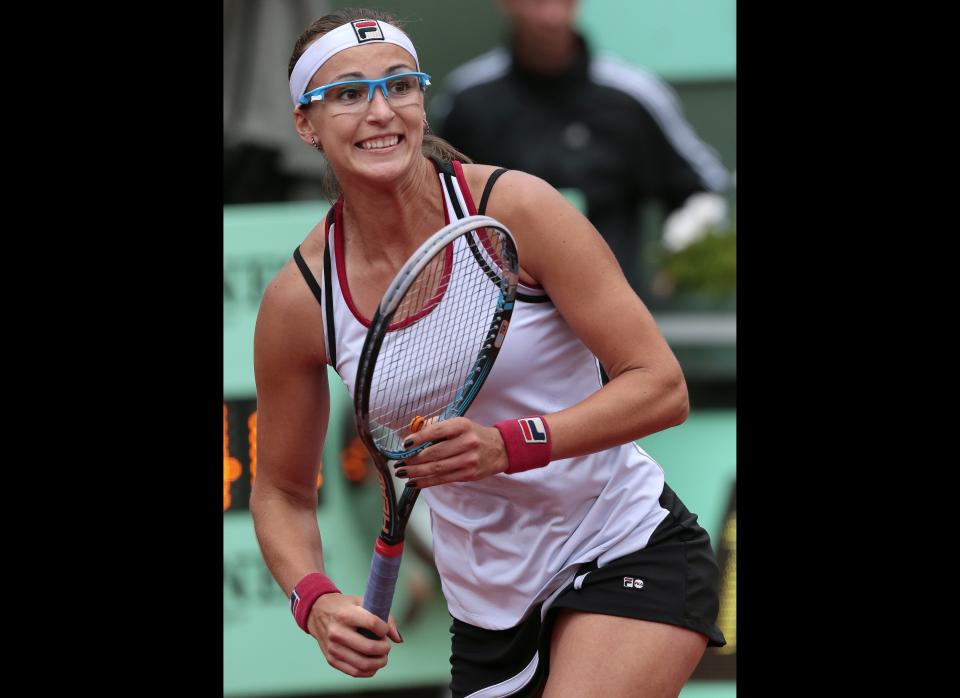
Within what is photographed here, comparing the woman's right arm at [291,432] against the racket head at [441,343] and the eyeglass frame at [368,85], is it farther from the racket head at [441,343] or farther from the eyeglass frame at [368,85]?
the eyeglass frame at [368,85]

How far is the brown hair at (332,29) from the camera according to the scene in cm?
296

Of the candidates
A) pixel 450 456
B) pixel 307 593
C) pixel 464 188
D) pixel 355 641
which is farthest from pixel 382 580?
pixel 464 188

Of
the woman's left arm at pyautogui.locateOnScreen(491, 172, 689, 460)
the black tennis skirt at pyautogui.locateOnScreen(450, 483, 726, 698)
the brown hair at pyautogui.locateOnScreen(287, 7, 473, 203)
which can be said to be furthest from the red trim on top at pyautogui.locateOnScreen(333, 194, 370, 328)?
the black tennis skirt at pyautogui.locateOnScreen(450, 483, 726, 698)

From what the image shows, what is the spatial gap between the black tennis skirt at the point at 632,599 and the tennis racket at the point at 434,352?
33 cm

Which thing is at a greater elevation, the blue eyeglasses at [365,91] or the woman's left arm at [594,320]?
the blue eyeglasses at [365,91]

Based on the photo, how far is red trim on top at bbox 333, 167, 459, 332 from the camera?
2828mm

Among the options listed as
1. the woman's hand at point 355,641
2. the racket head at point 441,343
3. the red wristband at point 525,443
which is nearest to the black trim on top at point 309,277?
the racket head at point 441,343

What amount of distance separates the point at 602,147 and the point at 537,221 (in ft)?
10.3

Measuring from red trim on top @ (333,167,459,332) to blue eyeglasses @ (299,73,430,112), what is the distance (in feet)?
0.58

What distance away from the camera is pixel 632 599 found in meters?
2.84

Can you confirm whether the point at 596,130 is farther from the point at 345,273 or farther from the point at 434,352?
the point at 434,352

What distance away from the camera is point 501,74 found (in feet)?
19.4
